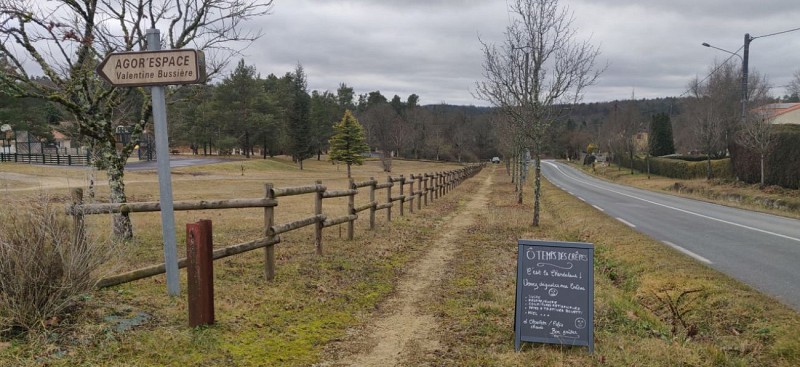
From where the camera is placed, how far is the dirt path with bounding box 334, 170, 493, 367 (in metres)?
4.74

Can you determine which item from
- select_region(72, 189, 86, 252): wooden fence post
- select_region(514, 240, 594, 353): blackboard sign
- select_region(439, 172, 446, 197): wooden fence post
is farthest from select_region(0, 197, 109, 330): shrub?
select_region(439, 172, 446, 197): wooden fence post

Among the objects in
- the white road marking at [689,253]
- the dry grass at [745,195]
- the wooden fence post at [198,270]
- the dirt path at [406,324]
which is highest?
the wooden fence post at [198,270]

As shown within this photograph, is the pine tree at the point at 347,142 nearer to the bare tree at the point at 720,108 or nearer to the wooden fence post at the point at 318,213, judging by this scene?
the bare tree at the point at 720,108

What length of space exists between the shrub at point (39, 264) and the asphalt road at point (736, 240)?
7.87 m

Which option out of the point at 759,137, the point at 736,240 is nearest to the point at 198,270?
the point at 736,240

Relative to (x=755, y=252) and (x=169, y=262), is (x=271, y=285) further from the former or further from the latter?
(x=755, y=252)

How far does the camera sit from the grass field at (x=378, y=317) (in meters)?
4.40

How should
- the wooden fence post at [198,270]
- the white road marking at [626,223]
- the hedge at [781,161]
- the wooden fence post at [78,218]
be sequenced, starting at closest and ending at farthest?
1. the wooden fence post at [78,218]
2. the wooden fence post at [198,270]
3. the white road marking at [626,223]
4. the hedge at [781,161]

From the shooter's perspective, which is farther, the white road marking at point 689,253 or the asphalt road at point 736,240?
Answer: the white road marking at point 689,253

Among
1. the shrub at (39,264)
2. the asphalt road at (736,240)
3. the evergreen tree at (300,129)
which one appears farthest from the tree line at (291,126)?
the shrub at (39,264)

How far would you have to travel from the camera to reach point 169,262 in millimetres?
5348

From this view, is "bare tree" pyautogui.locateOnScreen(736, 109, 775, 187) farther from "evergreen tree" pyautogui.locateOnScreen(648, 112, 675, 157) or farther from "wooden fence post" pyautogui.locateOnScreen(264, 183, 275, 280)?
"evergreen tree" pyautogui.locateOnScreen(648, 112, 675, 157)

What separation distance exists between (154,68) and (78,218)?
1781 millimetres

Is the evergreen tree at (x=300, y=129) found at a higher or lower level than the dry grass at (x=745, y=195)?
higher
